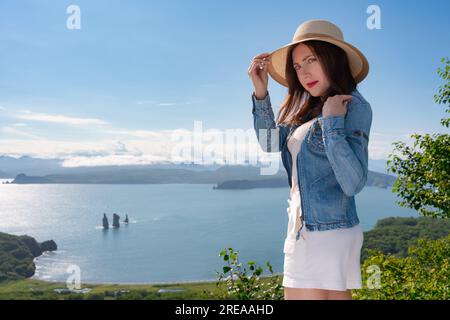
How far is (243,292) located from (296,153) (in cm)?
239

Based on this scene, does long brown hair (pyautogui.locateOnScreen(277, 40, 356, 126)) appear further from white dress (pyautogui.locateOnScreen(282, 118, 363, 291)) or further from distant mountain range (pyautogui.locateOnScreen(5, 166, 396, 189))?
distant mountain range (pyautogui.locateOnScreen(5, 166, 396, 189))

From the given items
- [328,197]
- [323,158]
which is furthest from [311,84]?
[328,197]

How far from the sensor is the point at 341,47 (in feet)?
5.65

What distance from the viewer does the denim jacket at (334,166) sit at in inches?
57.8

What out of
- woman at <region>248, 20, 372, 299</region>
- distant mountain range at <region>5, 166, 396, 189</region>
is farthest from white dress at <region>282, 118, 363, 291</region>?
distant mountain range at <region>5, 166, 396, 189</region>

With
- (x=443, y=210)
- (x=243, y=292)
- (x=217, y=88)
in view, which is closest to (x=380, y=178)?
(x=217, y=88)

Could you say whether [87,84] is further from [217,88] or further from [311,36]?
[311,36]

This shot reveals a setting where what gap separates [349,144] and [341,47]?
0.42m

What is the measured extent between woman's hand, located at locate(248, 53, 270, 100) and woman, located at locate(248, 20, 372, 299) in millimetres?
23

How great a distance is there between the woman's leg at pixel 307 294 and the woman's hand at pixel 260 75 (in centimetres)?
78

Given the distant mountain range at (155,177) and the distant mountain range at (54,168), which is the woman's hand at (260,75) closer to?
the distant mountain range at (155,177)

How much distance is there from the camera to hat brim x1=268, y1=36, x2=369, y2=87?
5.57 ft

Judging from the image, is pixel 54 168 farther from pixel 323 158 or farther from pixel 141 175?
pixel 323 158

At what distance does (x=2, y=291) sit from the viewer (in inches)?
1232
